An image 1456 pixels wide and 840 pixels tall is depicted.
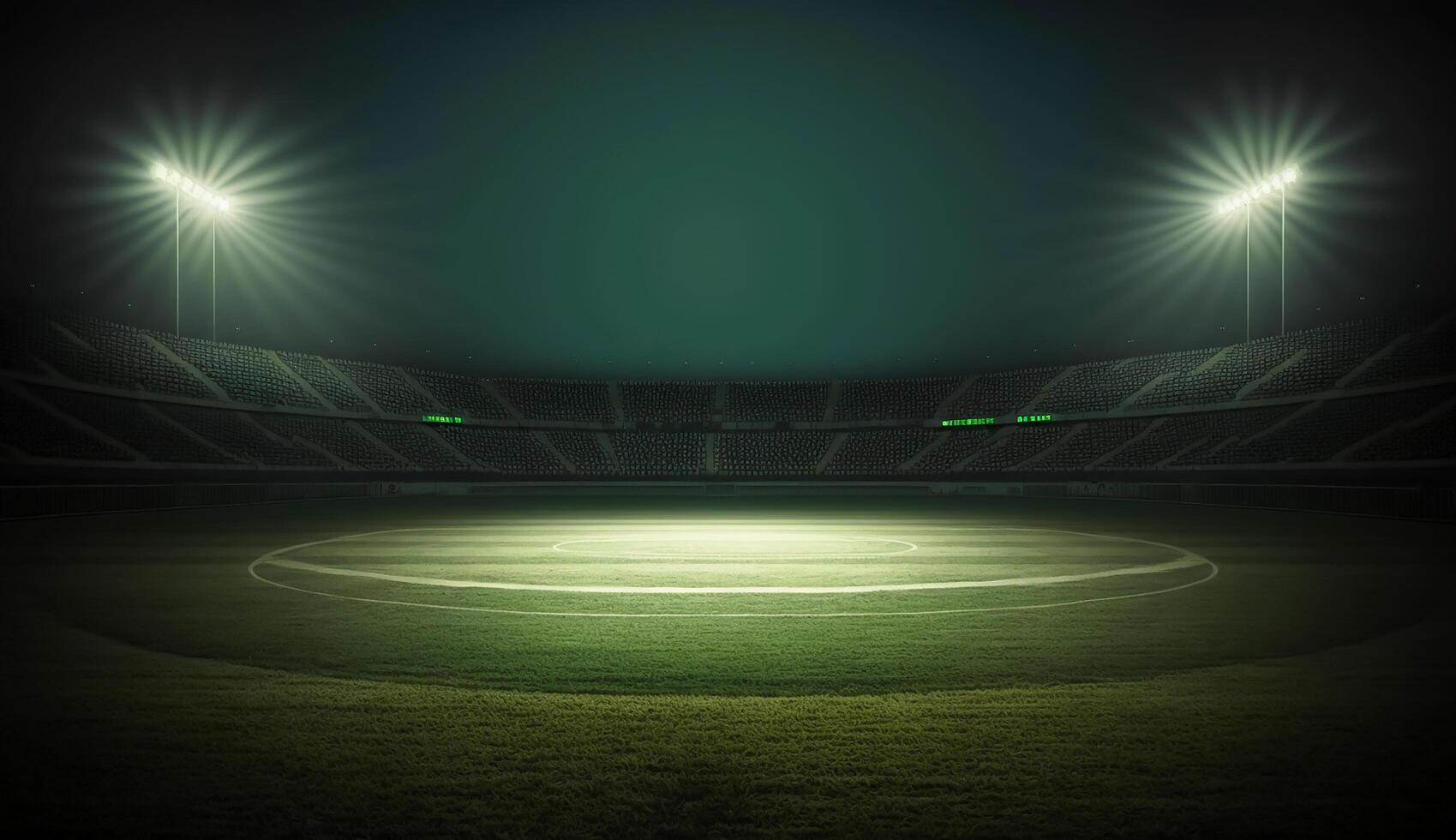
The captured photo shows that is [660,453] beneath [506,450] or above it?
above

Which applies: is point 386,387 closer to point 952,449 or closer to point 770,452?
point 770,452

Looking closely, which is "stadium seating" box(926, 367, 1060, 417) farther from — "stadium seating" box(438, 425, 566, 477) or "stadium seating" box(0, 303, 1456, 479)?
"stadium seating" box(438, 425, 566, 477)

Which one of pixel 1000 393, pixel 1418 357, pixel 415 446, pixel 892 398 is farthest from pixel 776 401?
pixel 1418 357

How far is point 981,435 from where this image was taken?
65.6m

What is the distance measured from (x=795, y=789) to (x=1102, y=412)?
6110 centimetres

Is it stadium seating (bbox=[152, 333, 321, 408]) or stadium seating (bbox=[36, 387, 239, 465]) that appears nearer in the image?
stadium seating (bbox=[36, 387, 239, 465])

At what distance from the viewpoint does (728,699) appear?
6.80m

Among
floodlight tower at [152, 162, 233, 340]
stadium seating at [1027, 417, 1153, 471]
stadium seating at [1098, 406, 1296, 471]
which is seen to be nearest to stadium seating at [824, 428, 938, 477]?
stadium seating at [1027, 417, 1153, 471]

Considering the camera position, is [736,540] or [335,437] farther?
[335,437]

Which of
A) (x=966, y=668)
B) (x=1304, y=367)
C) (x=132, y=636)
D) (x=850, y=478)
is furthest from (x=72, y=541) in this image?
(x=1304, y=367)

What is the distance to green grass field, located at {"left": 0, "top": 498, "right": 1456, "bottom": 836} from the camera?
4.70 metres

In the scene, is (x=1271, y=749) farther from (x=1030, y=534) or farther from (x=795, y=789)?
(x=1030, y=534)

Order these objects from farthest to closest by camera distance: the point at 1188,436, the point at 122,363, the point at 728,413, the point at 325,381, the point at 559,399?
the point at 728,413
the point at 559,399
the point at 325,381
the point at 1188,436
the point at 122,363

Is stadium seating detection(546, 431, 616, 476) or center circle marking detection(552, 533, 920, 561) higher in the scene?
stadium seating detection(546, 431, 616, 476)
